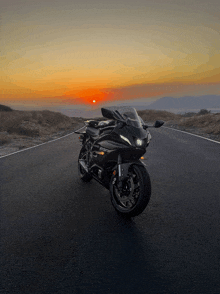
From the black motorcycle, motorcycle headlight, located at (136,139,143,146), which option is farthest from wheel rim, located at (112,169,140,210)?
motorcycle headlight, located at (136,139,143,146)

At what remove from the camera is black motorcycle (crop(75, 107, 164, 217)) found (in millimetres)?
4359

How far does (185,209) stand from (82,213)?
1734 millimetres

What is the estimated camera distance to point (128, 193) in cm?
454

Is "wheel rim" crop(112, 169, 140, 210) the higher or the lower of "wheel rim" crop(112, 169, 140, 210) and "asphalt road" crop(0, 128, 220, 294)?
the higher

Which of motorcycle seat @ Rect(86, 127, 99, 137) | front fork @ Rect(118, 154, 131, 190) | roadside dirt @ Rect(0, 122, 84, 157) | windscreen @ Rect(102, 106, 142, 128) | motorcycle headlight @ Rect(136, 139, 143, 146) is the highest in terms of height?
windscreen @ Rect(102, 106, 142, 128)

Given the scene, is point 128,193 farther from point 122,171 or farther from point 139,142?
point 139,142

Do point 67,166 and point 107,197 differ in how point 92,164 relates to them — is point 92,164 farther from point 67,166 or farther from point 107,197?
point 67,166

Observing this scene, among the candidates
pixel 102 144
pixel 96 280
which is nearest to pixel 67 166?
pixel 102 144

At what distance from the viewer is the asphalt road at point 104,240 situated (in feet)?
9.34

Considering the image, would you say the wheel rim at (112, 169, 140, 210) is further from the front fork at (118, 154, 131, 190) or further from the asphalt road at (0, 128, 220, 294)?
the asphalt road at (0, 128, 220, 294)

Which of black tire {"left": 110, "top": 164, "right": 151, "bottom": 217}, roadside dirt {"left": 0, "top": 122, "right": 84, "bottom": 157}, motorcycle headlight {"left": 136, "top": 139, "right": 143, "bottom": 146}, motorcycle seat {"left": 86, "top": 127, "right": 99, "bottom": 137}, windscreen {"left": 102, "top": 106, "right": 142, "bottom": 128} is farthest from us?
roadside dirt {"left": 0, "top": 122, "right": 84, "bottom": 157}

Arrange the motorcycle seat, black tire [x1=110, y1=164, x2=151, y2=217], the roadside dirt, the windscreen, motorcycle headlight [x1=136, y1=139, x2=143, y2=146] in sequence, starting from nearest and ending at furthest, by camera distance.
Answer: black tire [x1=110, y1=164, x2=151, y2=217] < motorcycle headlight [x1=136, y1=139, x2=143, y2=146] < the windscreen < the motorcycle seat < the roadside dirt

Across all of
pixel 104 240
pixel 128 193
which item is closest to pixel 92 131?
pixel 128 193

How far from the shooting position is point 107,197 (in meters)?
5.71
